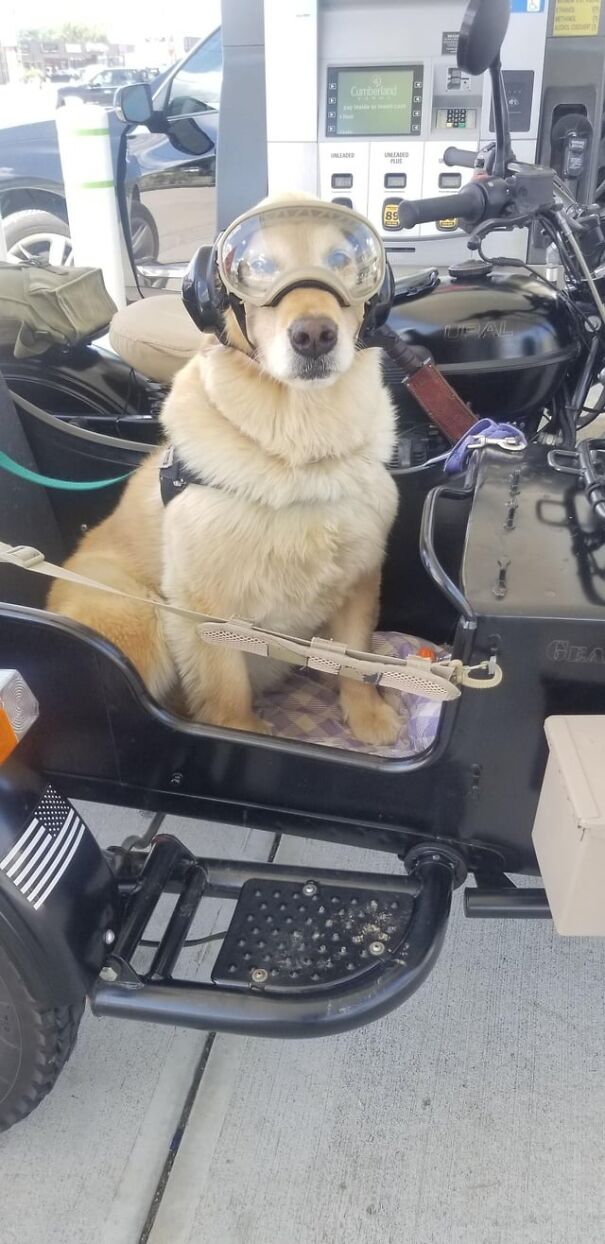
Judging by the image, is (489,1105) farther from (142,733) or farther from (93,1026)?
(142,733)

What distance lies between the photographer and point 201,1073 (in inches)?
61.9

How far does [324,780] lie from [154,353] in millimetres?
1307

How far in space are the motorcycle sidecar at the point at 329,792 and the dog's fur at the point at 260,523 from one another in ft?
0.65

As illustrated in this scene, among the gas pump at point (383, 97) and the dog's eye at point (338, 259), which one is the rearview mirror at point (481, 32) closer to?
the dog's eye at point (338, 259)

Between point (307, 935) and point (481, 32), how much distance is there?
1.76 metres

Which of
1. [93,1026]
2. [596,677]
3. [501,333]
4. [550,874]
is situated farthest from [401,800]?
[501,333]

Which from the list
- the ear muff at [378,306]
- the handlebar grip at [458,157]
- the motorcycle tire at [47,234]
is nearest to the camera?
the ear muff at [378,306]

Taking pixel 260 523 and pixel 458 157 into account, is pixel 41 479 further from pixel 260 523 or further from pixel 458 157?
pixel 458 157

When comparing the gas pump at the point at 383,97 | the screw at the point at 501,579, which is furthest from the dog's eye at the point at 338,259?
the gas pump at the point at 383,97

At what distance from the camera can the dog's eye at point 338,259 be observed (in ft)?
4.42

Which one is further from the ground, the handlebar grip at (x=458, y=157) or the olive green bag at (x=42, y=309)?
the handlebar grip at (x=458, y=157)


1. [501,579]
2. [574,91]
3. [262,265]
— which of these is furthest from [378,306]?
[574,91]

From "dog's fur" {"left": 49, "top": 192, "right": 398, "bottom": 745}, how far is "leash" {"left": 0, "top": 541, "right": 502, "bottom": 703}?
6.1 inches

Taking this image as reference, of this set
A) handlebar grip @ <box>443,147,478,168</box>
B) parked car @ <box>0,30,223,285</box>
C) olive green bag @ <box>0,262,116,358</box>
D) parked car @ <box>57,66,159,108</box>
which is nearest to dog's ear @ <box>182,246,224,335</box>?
olive green bag @ <box>0,262,116,358</box>
